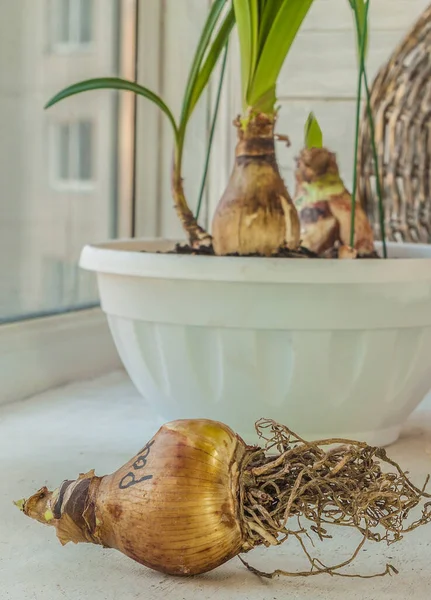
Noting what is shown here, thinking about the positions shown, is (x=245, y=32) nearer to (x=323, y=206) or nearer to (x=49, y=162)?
(x=323, y=206)

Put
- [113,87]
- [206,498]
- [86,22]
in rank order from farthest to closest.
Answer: [86,22]
[113,87]
[206,498]

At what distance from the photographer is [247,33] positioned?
729mm

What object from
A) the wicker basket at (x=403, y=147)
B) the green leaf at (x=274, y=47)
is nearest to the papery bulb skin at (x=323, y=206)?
the green leaf at (x=274, y=47)

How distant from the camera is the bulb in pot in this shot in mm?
454

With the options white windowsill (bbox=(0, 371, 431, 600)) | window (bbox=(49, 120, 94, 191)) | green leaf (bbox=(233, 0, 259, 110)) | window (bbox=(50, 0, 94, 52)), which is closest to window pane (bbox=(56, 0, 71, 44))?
window (bbox=(50, 0, 94, 52))

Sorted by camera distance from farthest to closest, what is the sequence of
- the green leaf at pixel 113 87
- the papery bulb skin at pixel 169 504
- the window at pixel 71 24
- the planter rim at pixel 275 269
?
1. the window at pixel 71 24
2. the green leaf at pixel 113 87
3. the planter rim at pixel 275 269
4. the papery bulb skin at pixel 169 504

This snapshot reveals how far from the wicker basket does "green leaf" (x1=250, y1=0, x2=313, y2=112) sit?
1.46ft

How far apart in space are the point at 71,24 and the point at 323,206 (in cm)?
50

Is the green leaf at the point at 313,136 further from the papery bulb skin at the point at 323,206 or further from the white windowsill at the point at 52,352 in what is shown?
the white windowsill at the point at 52,352

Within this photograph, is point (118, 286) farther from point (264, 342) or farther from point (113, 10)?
point (113, 10)

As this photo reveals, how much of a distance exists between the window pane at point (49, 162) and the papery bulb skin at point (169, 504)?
54cm

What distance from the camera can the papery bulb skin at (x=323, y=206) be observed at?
2.81ft

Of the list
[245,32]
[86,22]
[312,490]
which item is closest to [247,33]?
[245,32]

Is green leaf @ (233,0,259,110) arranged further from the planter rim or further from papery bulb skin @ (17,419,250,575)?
papery bulb skin @ (17,419,250,575)
